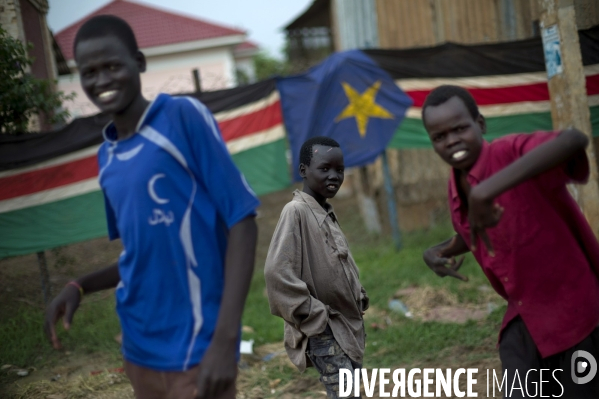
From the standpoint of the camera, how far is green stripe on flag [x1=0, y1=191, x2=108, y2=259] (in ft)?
20.8

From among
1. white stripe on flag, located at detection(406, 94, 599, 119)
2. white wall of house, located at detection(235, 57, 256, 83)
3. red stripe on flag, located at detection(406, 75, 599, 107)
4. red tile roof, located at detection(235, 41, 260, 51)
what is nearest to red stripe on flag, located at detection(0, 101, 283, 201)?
red stripe on flag, located at detection(406, 75, 599, 107)

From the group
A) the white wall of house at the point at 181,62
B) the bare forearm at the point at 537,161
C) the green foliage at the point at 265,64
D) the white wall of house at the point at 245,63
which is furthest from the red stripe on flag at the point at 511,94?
the white wall of house at the point at 245,63

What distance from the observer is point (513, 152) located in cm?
238

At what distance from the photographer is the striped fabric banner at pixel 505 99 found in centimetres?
775

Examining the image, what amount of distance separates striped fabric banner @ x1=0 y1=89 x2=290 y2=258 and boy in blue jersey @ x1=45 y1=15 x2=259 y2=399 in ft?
15.9

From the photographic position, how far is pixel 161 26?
23141 mm

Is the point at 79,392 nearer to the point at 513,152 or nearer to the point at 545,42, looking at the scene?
the point at 513,152

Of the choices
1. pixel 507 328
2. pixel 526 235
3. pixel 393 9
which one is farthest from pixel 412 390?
pixel 393 9

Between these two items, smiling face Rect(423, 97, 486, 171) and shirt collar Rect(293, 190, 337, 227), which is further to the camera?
shirt collar Rect(293, 190, 337, 227)

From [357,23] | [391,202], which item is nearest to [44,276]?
[391,202]

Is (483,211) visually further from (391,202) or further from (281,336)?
(391,202)

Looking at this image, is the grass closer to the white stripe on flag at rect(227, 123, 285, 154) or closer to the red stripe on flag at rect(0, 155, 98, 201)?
the red stripe on flag at rect(0, 155, 98, 201)

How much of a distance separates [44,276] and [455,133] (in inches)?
204

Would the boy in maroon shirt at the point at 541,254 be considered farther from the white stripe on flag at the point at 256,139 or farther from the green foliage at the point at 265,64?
the green foliage at the point at 265,64
